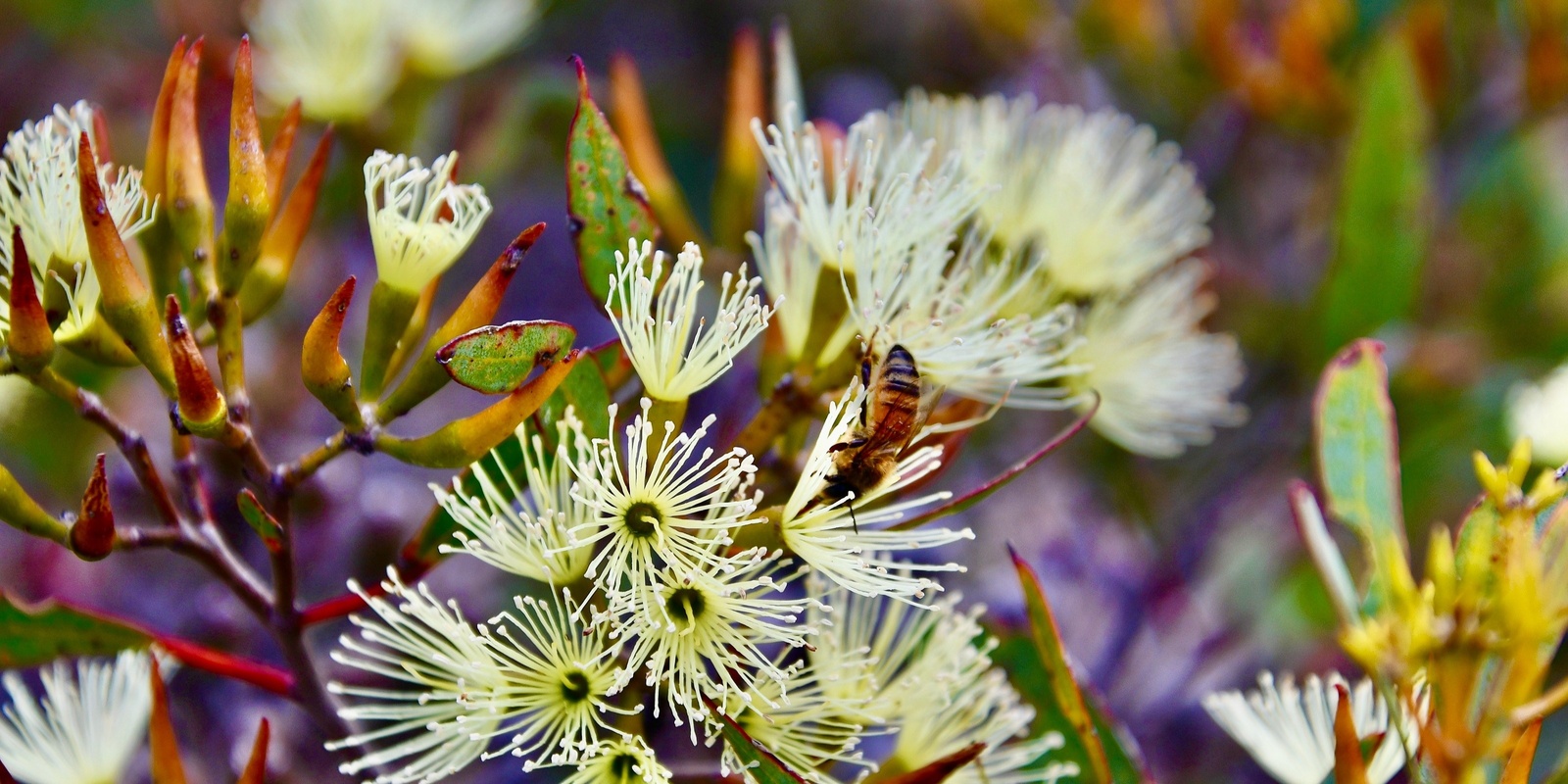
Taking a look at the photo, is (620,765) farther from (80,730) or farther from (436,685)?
(80,730)

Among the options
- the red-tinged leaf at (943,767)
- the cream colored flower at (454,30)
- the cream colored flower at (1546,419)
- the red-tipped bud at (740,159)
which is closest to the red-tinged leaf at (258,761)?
the red-tinged leaf at (943,767)

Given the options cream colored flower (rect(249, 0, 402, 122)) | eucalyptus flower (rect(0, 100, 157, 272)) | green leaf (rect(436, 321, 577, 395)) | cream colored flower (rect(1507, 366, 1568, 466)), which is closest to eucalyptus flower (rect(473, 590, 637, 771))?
green leaf (rect(436, 321, 577, 395))

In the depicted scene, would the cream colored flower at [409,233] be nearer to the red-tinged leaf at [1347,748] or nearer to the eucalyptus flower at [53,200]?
the eucalyptus flower at [53,200]

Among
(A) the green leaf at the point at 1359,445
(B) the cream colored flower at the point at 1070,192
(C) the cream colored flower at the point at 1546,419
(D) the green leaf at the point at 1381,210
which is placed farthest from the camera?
(D) the green leaf at the point at 1381,210

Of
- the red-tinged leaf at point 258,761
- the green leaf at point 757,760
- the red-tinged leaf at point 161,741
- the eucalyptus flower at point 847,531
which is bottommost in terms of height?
the green leaf at point 757,760

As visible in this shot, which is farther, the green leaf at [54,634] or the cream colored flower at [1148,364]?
the cream colored flower at [1148,364]

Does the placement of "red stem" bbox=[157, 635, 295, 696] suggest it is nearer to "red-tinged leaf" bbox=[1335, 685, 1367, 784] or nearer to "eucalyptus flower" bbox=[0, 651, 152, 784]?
"eucalyptus flower" bbox=[0, 651, 152, 784]
